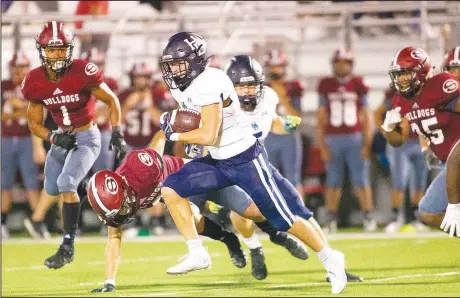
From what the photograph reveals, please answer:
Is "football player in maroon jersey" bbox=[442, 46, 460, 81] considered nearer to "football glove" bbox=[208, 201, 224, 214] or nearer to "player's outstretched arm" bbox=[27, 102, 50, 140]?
"football glove" bbox=[208, 201, 224, 214]

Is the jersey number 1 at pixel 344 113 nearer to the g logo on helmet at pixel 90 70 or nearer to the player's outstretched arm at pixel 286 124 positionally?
the player's outstretched arm at pixel 286 124

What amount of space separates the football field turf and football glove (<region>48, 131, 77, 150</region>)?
0.97 meters

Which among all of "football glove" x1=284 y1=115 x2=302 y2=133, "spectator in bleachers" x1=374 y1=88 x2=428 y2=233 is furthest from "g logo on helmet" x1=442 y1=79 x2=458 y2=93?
"spectator in bleachers" x1=374 y1=88 x2=428 y2=233

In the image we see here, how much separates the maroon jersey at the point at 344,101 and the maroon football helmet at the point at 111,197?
14.7 feet

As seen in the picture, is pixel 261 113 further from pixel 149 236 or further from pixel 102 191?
pixel 149 236

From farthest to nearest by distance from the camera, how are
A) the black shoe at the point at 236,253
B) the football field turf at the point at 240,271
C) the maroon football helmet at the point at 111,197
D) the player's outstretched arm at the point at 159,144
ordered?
the black shoe at the point at 236,253, the player's outstretched arm at the point at 159,144, the football field turf at the point at 240,271, the maroon football helmet at the point at 111,197

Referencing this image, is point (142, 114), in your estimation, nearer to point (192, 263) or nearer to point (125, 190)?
point (125, 190)

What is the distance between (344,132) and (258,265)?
3688mm

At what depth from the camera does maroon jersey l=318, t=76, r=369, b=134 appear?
1102 centimetres

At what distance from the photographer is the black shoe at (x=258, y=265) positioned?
24.9ft

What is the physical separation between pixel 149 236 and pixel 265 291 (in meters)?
4.33

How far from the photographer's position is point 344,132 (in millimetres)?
11047

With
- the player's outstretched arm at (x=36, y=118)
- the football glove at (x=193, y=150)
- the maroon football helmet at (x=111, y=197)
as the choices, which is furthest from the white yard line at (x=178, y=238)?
the maroon football helmet at (x=111, y=197)

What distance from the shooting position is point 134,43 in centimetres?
1325
